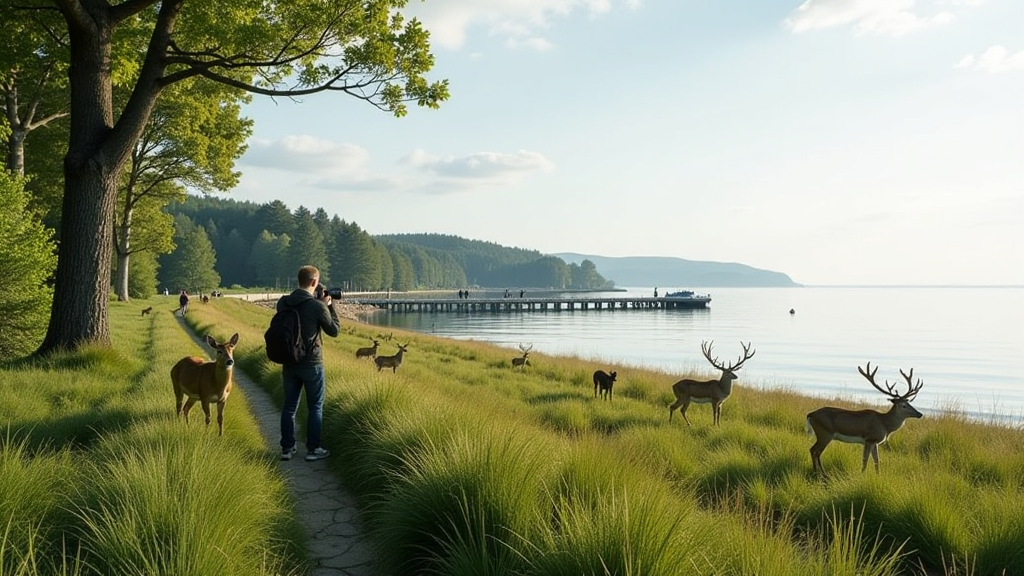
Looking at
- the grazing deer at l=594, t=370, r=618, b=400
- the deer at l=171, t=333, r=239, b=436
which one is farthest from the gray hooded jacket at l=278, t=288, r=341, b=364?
the grazing deer at l=594, t=370, r=618, b=400

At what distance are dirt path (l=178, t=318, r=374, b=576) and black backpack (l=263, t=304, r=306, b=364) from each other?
118 centimetres

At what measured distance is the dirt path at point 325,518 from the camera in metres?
4.46

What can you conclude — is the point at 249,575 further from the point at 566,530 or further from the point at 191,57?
the point at 191,57

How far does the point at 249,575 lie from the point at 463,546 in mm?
1257

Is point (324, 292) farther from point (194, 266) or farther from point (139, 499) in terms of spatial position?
point (194, 266)

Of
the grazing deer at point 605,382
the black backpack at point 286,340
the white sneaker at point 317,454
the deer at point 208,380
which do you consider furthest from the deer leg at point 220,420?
the grazing deer at point 605,382

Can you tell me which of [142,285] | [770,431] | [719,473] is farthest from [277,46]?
[142,285]

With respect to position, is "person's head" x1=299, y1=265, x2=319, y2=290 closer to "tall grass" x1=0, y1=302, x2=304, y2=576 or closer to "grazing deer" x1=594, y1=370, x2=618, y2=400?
"tall grass" x1=0, y1=302, x2=304, y2=576

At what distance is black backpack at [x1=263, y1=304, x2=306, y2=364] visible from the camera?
23.0ft

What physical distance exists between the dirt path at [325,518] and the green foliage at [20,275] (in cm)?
674

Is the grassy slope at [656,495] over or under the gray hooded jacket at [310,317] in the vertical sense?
under

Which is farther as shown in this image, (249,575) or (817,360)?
(817,360)

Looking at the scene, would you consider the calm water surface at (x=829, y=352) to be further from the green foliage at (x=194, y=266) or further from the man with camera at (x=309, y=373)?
the green foliage at (x=194, y=266)

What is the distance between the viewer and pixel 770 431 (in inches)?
420
